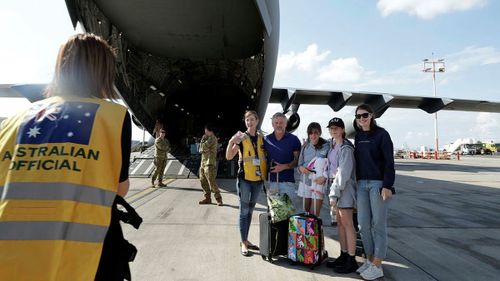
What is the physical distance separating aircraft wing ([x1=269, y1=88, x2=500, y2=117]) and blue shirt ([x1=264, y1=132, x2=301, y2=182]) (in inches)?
431

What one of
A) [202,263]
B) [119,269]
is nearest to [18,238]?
[119,269]

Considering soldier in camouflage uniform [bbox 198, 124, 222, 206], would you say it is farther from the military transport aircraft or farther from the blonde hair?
the blonde hair

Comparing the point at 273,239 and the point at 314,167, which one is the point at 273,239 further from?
the point at 314,167

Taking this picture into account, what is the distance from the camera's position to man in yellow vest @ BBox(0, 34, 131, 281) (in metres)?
1.10

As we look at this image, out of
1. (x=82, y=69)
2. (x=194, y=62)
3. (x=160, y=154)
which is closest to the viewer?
(x=82, y=69)

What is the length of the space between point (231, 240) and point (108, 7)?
6.84 meters

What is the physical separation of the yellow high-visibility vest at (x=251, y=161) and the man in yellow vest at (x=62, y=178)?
2611 mm

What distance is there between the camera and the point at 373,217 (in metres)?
3.24

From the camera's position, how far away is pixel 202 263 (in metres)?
3.37

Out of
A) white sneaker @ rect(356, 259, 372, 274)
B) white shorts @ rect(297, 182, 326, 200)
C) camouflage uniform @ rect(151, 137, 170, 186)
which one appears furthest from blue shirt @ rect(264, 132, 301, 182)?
camouflage uniform @ rect(151, 137, 170, 186)

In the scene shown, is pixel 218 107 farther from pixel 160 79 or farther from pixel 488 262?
pixel 488 262

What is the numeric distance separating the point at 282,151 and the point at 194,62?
9325 millimetres

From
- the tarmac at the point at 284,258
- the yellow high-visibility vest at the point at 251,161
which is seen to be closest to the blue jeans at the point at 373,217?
the tarmac at the point at 284,258

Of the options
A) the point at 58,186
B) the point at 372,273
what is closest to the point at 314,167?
the point at 372,273
